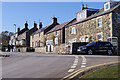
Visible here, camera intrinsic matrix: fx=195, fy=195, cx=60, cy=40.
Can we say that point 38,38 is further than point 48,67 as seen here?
Yes

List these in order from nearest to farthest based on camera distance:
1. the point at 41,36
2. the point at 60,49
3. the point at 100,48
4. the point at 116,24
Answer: the point at 100,48 < the point at 116,24 < the point at 60,49 < the point at 41,36

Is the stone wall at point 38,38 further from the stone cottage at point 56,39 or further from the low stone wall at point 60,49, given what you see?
the low stone wall at point 60,49

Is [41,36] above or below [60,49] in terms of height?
above

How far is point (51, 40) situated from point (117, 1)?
69.6 ft

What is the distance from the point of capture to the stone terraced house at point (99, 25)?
29.1 m

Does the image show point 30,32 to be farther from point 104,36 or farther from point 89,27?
point 104,36

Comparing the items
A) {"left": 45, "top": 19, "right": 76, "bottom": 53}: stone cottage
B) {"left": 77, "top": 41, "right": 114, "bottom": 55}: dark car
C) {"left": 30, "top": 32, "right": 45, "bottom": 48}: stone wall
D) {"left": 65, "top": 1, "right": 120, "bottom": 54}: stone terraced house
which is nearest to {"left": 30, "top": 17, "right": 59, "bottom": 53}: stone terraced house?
{"left": 30, "top": 32, "right": 45, "bottom": 48}: stone wall

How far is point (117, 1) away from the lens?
32469 millimetres

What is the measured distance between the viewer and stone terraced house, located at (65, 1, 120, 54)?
95.4ft

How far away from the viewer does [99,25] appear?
104 ft

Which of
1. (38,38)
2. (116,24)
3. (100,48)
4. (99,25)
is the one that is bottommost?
(100,48)

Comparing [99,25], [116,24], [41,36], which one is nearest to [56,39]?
[41,36]

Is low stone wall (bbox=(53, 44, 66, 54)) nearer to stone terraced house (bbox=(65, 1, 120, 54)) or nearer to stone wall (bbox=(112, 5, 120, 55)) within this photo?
stone terraced house (bbox=(65, 1, 120, 54))

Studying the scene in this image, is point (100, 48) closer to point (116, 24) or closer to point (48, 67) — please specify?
point (116, 24)
